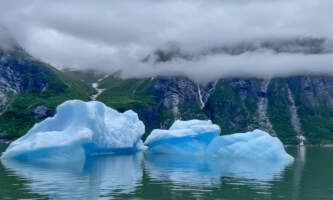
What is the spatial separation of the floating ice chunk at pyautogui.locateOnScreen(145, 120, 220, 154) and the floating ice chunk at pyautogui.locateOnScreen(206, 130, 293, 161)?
386 cm

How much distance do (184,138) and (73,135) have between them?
27516 mm

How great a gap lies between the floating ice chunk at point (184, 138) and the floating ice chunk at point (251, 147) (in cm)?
386

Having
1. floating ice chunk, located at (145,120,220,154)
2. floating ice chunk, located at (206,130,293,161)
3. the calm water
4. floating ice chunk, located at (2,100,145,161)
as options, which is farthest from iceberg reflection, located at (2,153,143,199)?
floating ice chunk, located at (145,120,220,154)

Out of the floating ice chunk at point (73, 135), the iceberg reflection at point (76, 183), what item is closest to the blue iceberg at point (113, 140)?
the floating ice chunk at point (73, 135)

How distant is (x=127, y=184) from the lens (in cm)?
3481

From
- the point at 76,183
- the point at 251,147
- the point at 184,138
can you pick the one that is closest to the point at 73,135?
the point at 76,183

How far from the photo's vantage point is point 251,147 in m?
71.6

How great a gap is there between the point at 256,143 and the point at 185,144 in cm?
1538

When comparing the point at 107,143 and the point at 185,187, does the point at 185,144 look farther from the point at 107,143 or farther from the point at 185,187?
the point at 185,187

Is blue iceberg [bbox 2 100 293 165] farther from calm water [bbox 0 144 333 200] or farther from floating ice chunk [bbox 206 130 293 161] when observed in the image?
calm water [bbox 0 144 333 200]

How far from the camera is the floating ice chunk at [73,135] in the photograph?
56.6 meters

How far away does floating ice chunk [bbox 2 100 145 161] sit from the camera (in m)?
56.6

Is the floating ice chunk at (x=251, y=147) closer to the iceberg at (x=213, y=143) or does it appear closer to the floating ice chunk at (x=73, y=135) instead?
the iceberg at (x=213, y=143)

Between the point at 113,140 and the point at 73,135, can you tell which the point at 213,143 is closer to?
the point at 113,140
